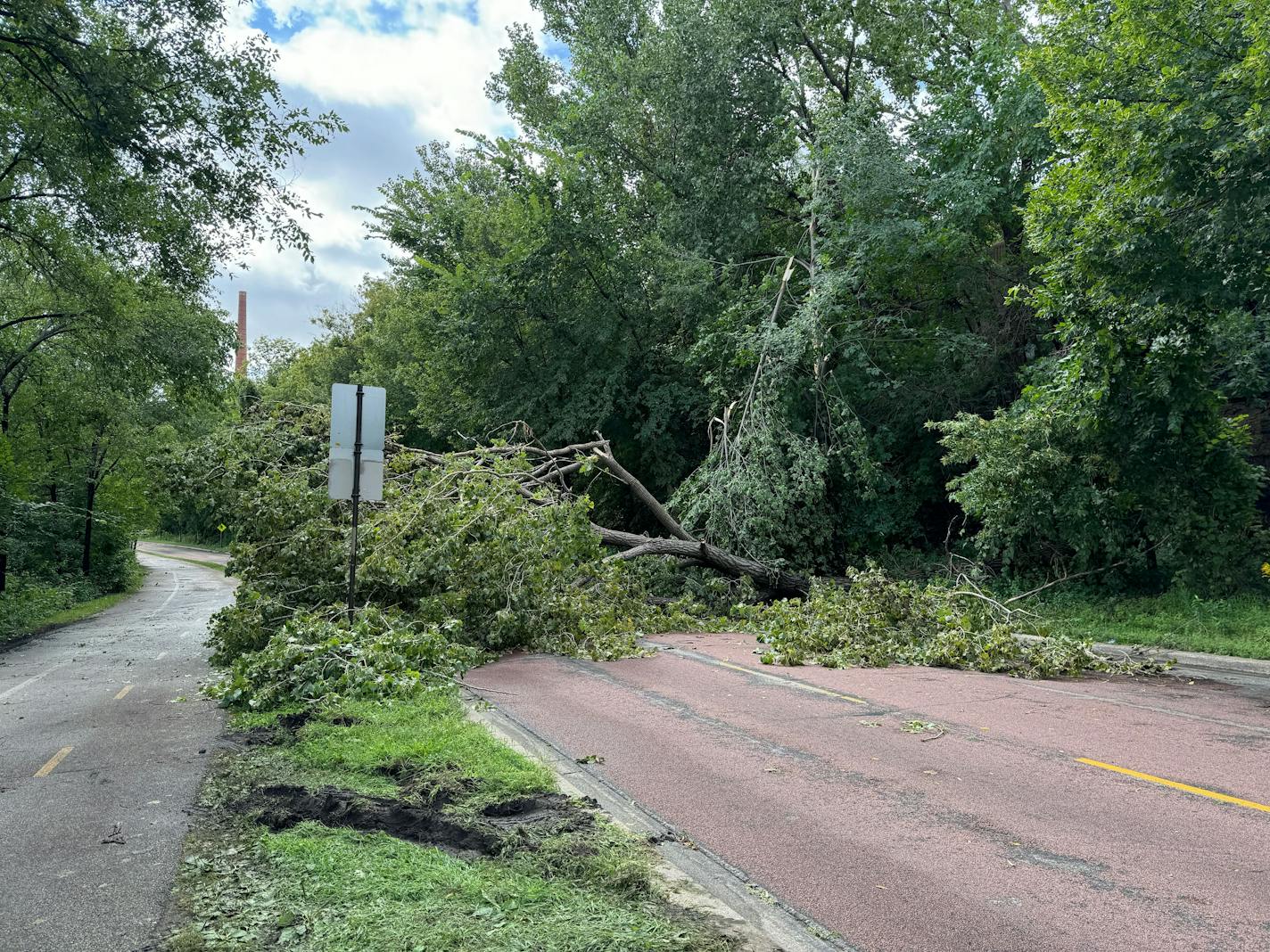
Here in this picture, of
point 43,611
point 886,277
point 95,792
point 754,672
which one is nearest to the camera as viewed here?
point 95,792

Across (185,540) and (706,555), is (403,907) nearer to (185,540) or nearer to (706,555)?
(706,555)

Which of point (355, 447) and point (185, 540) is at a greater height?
point (355, 447)

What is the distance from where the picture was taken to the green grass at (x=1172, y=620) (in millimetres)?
12664

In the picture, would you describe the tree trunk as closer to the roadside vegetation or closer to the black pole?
the roadside vegetation

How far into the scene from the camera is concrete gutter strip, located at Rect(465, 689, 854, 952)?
3.80 meters

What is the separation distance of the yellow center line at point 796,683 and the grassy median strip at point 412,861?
162 inches

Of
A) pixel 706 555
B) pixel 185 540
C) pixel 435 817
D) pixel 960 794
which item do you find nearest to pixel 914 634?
pixel 706 555

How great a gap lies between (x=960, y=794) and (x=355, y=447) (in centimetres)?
738

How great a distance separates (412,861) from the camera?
4527 millimetres

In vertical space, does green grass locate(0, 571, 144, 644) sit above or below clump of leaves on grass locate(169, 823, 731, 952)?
below

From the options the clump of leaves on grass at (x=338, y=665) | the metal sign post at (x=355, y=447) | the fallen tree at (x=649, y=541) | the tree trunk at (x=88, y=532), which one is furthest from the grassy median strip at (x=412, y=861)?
the tree trunk at (x=88, y=532)

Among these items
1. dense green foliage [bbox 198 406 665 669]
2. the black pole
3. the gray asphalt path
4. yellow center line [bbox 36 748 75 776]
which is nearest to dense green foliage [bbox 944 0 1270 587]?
dense green foliage [bbox 198 406 665 669]

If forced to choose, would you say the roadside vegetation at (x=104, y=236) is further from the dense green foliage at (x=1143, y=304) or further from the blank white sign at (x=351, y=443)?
the dense green foliage at (x=1143, y=304)

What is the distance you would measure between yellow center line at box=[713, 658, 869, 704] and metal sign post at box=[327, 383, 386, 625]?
16.0 ft
